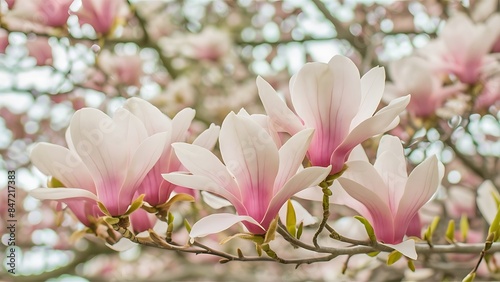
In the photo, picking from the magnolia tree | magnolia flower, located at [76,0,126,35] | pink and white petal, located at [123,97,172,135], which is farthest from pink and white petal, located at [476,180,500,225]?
magnolia flower, located at [76,0,126,35]

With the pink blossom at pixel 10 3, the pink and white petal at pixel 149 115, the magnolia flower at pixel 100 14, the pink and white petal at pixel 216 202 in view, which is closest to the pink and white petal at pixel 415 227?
the pink and white petal at pixel 216 202

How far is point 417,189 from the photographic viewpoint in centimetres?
71

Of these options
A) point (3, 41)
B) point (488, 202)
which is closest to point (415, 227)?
point (488, 202)

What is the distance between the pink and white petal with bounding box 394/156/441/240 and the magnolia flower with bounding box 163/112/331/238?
5.4 inches

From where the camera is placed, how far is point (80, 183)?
730mm

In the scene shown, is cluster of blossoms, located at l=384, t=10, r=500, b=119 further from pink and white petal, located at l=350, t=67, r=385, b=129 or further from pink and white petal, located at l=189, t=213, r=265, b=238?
pink and white petal, located at l=189, t=213, r=265, b=238

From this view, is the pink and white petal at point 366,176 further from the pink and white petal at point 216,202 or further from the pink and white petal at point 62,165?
the pink and white petal at point 62,165

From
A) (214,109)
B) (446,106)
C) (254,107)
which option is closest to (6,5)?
(446,106)

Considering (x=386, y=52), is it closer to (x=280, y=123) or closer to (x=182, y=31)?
(x=182, y=31)

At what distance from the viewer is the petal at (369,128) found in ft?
2.09

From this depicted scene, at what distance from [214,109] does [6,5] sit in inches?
46.7

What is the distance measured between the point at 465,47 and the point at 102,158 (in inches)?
35.8

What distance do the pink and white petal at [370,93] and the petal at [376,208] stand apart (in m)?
0.07

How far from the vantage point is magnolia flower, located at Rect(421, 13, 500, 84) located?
1.29m
